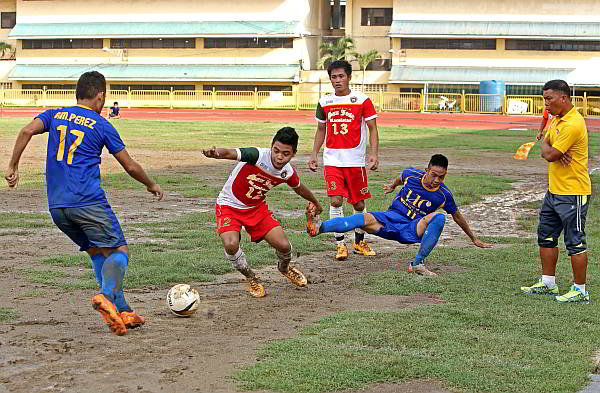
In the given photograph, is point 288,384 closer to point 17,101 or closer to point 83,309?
point 83,309

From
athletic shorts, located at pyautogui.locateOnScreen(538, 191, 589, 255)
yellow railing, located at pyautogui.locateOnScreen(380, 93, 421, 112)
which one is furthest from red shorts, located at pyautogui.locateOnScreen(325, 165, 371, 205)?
yellow railing, located at pyautogui.locateOnScreen(380, 93, 421, 112)

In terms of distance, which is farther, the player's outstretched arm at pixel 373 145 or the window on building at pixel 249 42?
the window on building at pixel 249 42

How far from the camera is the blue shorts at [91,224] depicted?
7.61m

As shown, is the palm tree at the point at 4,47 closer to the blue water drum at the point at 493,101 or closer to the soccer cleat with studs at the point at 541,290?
the blue water drum at the point at 493,101

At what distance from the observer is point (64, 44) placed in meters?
73.1

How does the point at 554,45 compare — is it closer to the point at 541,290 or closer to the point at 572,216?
the point at 541,290

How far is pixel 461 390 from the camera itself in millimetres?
6402

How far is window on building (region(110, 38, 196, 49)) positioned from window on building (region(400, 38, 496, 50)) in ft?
49.0

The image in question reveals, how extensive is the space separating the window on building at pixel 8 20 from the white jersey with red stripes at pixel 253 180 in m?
Result: 72.0

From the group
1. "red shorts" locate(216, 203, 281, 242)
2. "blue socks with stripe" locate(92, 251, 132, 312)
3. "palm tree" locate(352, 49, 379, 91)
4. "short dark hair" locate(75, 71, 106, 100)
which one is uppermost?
"palm tree" locate(352, 49, 379, 91)

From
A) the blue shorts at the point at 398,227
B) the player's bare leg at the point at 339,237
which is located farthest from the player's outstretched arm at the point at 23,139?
the player's bare leg at the point at 339,237

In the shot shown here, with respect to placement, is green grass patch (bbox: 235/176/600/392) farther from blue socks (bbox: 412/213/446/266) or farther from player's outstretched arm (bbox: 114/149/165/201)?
player's outstretched arm (bbox: 114/149/165/201)

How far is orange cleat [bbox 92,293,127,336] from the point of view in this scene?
7.34 m

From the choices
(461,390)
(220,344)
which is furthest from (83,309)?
(461,390)
